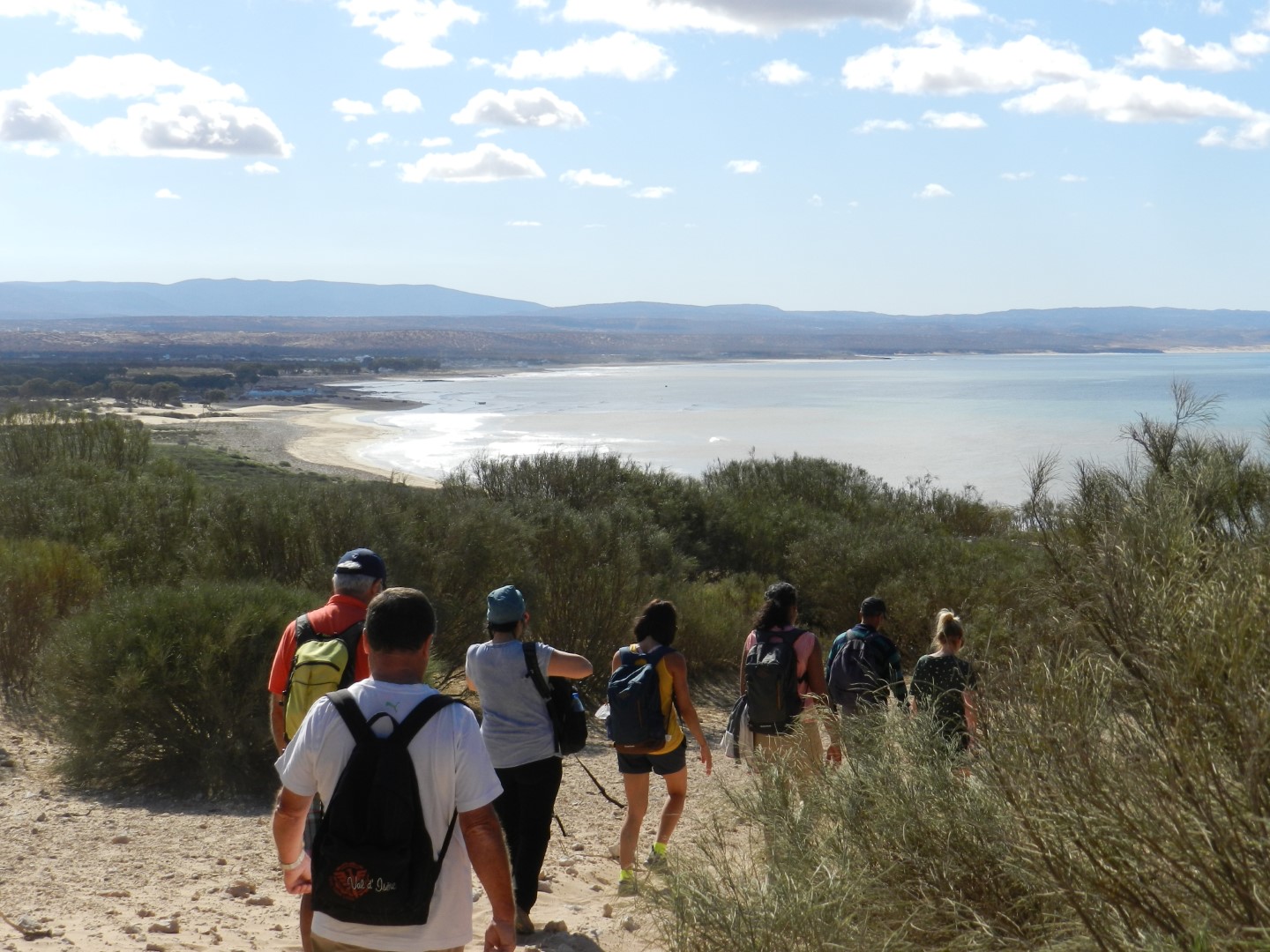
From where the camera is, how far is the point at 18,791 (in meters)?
7.11

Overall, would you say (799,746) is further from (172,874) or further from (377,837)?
(377,837)

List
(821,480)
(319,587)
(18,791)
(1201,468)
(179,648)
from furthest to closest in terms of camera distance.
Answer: (821,480)
(1201,468)
(319,587)
(179,648)
(18,791)

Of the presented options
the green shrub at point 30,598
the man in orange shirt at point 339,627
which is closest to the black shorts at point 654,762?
the man in orange shirt at point 339,627

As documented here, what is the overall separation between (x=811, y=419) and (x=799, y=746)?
74.4 meters

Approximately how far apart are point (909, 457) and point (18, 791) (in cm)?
4829

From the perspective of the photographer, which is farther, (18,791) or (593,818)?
(593,818)

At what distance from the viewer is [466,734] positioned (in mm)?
2990

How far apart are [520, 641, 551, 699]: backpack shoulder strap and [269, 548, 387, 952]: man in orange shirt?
27.2 inches

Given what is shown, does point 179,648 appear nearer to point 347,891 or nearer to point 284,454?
point 347,891

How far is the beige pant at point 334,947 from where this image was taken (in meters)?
3.04

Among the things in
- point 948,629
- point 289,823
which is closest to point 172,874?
point 289,823

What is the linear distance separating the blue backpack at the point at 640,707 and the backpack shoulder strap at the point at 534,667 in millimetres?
773

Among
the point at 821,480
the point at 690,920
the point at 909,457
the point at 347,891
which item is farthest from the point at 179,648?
the point at 909,457

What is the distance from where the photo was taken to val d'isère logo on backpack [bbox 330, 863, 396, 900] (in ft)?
9.64
